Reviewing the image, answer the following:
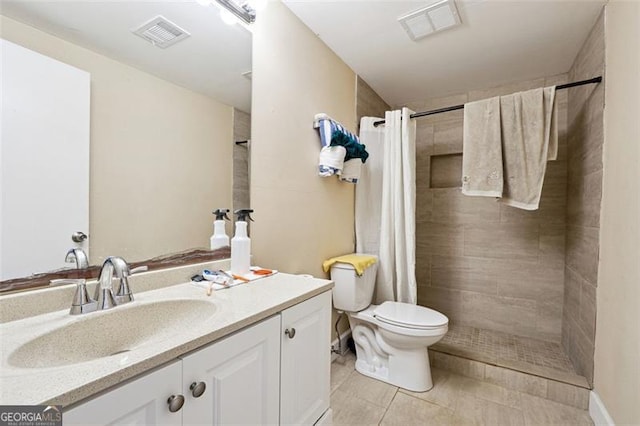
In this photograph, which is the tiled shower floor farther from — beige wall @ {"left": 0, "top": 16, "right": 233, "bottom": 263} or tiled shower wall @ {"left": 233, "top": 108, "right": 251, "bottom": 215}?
beige wall @ {"left": 0, "top": 16, "right": 233, "bottom": 263}

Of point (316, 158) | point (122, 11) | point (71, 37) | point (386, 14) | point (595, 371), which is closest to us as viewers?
point (71, 37)

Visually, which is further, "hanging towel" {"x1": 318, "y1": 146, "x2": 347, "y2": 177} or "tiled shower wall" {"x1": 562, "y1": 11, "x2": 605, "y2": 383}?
"hanging towel" {"x1": 318, "y1": 146, "x2": 347, "y2": 177}

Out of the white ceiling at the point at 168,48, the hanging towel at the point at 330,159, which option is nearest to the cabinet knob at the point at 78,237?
the white ceiling at the point at 168,48

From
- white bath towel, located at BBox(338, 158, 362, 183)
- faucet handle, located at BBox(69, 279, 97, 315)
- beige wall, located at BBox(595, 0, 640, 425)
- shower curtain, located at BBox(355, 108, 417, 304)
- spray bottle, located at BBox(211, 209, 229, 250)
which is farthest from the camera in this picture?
shower curtain, located at BBox(355, 108, 417, 304)

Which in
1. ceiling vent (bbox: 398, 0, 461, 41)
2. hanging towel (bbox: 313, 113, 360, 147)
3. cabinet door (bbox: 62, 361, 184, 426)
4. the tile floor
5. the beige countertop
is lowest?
the tile floor

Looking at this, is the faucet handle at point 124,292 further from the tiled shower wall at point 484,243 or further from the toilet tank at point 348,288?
the tiled shower wall at point 484,243

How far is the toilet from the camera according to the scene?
1690 millimetres

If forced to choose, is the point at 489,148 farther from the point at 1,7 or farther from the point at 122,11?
the point at 1,7

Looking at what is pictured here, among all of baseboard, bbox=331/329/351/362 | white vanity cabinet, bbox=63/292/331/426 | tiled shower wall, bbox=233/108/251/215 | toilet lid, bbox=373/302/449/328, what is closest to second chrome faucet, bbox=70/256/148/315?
white vanity cabinet, bbox=63/292/331/426

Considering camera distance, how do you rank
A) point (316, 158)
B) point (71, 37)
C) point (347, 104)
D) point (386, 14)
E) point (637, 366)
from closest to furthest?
point (71, 37)
point (637, 366)
point (386, 14)
point (316, 158)
point (347, 104)

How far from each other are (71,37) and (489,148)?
2106 millimetres

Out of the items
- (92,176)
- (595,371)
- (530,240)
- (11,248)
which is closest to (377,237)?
(530,240)

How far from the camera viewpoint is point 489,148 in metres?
1.88

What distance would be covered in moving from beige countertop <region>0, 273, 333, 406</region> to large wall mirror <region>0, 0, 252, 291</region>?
7.0 inches
